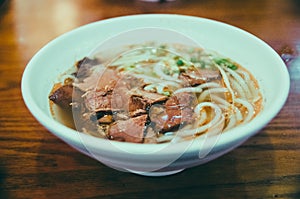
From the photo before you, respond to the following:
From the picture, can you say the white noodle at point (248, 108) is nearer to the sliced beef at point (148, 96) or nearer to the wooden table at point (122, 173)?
the wooden table at point (122, 173)

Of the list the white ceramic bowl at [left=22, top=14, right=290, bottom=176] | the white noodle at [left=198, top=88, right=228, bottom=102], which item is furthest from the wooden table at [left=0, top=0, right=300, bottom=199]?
the white noodle at [left=198, top=88, right=228, bottom=102]

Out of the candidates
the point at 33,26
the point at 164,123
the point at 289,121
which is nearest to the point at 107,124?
the point at 164,123

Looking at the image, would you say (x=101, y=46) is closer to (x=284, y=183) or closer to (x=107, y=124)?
(x=107, y=124)

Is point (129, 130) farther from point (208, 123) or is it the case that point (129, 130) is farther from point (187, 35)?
point (187, 35)

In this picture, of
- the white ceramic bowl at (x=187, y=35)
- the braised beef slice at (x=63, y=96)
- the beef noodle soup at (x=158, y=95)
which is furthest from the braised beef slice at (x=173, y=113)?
the braised beef slice at (x=63, y=96)

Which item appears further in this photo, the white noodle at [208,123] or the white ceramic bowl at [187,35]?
the white noodle at [208,123]

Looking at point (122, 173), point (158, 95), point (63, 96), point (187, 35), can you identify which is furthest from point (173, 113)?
point (187, 35)
